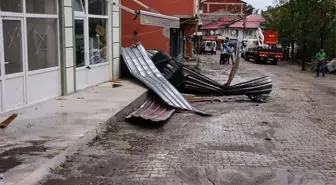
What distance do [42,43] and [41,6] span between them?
872 mm

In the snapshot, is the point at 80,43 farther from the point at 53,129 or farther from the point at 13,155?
the point at 13,155

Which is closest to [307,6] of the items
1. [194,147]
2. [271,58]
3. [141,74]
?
[271,58]

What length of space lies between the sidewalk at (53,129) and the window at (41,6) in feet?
7.01

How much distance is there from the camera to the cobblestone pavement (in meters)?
5.88

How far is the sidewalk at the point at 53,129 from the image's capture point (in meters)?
5.68

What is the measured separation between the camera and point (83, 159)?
654 cm

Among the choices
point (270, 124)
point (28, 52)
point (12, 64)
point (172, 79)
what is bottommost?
point (270, 124)

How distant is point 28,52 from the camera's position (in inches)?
387

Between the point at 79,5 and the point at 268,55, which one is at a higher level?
the point at 79,5

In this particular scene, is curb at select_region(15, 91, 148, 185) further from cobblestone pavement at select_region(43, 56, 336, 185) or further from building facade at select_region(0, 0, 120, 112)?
building facade at select_region(0, 0, 120, 112)

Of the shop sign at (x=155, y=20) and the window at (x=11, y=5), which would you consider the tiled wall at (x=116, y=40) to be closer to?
the shop sign at (x=155, y=20)

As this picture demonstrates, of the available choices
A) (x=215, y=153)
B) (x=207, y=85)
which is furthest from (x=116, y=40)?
(x=215, y=153)

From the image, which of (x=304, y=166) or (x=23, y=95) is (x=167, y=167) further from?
(x=23, y=95)

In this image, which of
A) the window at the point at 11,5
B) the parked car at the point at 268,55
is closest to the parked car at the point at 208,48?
the parked car at the point at 268,55
